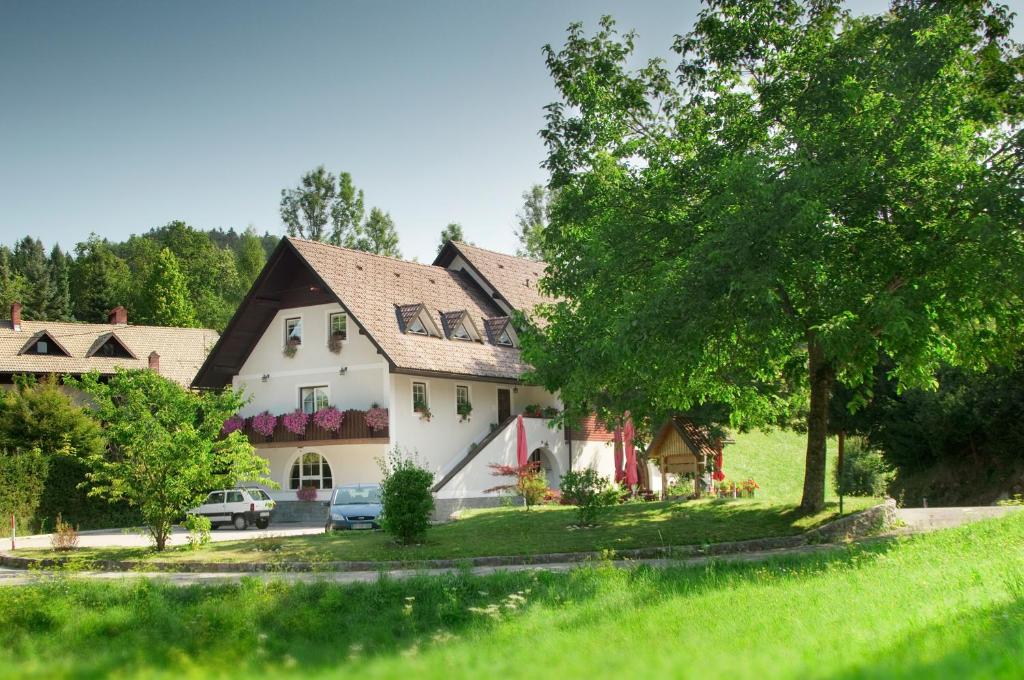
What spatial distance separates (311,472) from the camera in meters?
37.3

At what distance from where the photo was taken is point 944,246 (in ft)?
56.9

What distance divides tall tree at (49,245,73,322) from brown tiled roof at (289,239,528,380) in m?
49.0

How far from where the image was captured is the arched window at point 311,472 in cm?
3694

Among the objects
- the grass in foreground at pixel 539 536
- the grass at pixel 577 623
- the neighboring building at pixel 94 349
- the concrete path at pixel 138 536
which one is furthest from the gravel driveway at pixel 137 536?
the neighboring building at pixel 94 349

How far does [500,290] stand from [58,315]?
51088mm

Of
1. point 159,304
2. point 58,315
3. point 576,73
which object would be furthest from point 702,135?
point 58,315

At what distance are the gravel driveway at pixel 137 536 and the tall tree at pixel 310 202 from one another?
101 ft

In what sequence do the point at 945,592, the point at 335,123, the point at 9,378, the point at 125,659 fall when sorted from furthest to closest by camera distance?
the point at 9,378 → the point at 335,123 → the point at 945,592 → the point at 125,659

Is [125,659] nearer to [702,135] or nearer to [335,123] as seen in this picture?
[335,123]

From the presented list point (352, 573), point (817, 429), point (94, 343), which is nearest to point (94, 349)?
point (94, 343)

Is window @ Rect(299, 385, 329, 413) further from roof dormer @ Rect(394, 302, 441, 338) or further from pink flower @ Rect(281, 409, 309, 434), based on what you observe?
roof dormer @ Rect(394, 302, 441, 338)

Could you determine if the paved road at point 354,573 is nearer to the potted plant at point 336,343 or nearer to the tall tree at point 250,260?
the potted plant at point 336,343

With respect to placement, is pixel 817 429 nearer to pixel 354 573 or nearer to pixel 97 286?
pixel 354 573

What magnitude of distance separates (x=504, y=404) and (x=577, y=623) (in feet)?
97.5
